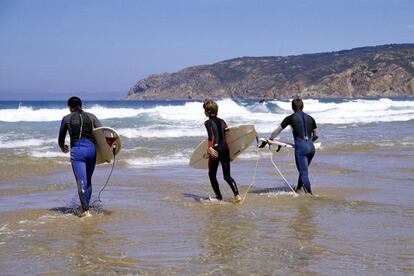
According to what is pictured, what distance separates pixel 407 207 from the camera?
7.62 metres

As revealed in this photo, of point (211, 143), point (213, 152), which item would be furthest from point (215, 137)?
point (213, 152)

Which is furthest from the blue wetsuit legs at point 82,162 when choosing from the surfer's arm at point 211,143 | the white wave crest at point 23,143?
the white wave crest at point 23,143

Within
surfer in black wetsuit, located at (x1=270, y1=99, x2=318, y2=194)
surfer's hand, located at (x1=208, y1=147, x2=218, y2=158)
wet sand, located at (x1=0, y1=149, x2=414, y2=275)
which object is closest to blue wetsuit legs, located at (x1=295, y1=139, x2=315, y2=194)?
surfer in black wetsuit, located at (x1=270, y1=99, x2=318, y2=194)

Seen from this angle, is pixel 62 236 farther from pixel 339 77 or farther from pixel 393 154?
pixel 339 77

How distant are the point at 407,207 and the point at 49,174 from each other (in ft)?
23.4

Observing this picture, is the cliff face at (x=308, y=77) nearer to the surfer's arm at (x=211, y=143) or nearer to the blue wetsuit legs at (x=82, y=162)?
the surfer's arm at (x=211, y=143)

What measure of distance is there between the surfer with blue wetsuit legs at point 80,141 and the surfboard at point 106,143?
243 millimetres

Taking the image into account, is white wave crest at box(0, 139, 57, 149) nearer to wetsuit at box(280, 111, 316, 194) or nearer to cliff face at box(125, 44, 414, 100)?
wetsuit at box(280, 111, 316, 194)

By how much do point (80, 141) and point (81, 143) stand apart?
28 millimetres

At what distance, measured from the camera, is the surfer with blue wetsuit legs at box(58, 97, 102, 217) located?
291 inches

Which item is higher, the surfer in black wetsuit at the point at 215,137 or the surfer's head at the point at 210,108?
the surfer's head at the point at 210,108

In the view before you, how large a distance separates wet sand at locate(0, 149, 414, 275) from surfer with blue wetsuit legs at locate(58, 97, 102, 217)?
388 mm

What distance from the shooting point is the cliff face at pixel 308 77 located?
150 m

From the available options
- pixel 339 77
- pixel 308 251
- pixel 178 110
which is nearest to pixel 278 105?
pixel 178 110
